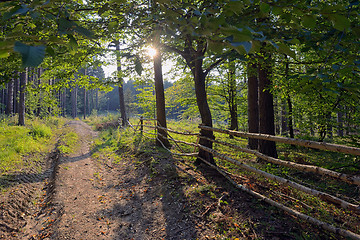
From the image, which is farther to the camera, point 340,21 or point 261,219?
point 261,219

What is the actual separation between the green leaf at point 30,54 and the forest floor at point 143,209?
3.25 metres

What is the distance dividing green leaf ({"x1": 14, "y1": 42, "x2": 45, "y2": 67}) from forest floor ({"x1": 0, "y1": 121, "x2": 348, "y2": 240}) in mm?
3255

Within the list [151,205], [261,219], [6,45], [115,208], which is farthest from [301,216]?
[6,45]

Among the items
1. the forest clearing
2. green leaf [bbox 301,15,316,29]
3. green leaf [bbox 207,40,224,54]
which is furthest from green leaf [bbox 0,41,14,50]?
green leaf [bbox 301,15,316,29]

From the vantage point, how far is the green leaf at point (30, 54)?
24.2 inches

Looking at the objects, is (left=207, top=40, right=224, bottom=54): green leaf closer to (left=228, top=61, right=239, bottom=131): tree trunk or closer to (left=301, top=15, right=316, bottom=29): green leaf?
(left=301, top=15, right=316, bottom=29): green leaf

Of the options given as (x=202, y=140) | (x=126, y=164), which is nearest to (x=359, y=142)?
(x=202, y=140)

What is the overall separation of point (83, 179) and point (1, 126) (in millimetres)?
7618

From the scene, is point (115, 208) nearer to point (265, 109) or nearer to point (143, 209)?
point (143, 209)

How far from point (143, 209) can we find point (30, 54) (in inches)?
161

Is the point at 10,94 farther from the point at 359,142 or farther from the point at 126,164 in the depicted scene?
the point at 359,142

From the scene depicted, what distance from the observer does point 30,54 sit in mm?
638

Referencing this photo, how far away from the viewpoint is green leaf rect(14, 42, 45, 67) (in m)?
0.61

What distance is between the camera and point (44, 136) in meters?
10.4
